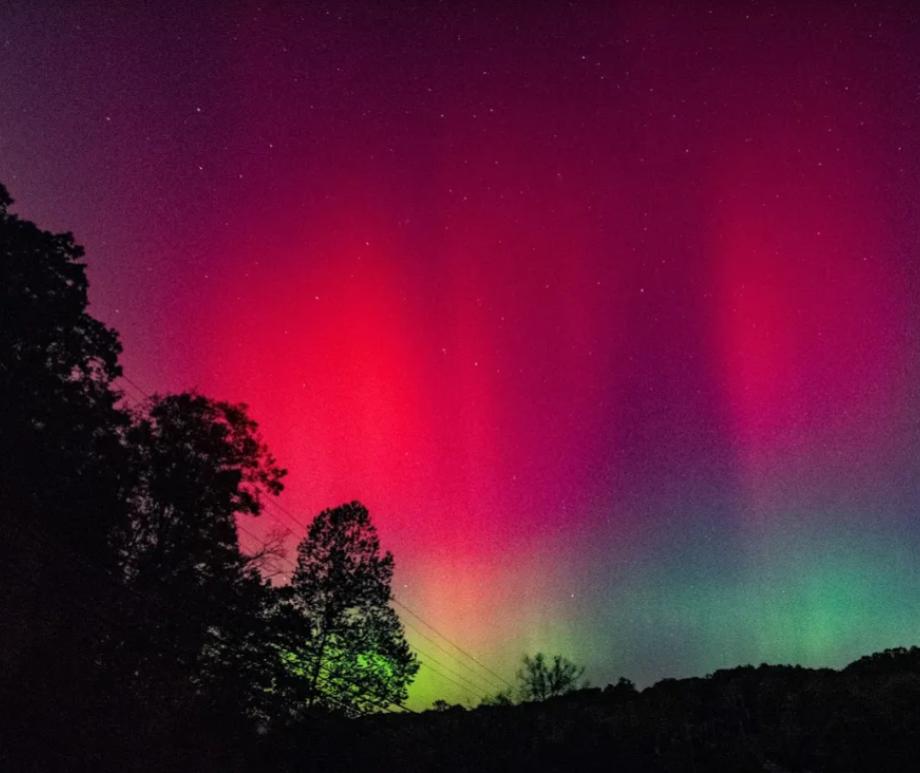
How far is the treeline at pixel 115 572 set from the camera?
18.6 meters

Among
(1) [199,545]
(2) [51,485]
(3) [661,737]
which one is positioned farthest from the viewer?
(3) [661,737]

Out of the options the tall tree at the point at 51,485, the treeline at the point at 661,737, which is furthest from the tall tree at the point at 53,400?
the treeline at the point at 661,737

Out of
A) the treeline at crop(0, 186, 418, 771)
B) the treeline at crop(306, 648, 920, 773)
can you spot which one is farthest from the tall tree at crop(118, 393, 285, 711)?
the treeline at crop(306, 648, 920, 773)

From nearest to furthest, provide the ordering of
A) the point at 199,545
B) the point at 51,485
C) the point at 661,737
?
1. the point at 51,485
2. the point at 199,545
3. the point at 661,737

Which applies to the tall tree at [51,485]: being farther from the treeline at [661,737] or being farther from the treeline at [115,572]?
the treeline at [661,737]

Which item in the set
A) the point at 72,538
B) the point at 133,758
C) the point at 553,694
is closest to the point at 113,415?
the point at 72,538

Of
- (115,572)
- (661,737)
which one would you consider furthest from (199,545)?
(661,737)

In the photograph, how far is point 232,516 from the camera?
2703 cm

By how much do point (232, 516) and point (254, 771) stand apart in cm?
937

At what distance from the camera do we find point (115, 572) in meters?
22.7

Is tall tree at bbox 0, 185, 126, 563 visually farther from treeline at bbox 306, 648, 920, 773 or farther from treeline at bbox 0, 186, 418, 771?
treeline at bbox 306, 648, 920, 773

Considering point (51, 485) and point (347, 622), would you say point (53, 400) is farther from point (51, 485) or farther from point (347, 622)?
point (347, 622)

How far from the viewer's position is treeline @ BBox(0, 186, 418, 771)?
1858 cm

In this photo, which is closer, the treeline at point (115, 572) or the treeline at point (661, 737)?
the treeline at point (115, 572)
